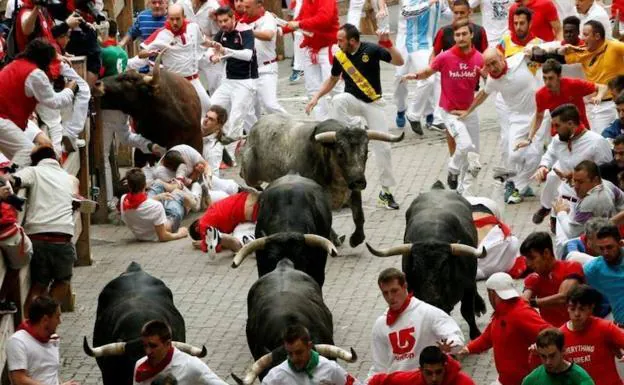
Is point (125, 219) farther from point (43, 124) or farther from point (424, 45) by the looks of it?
point (424, 45)

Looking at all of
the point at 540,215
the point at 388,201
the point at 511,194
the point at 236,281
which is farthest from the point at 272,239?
the point at 511,194

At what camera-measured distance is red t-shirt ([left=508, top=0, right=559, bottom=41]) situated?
77.0 feet

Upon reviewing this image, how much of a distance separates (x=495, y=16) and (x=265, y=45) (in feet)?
11.8

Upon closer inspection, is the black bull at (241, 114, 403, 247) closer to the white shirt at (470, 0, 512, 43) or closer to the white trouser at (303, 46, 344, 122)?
the white trouser at (303, 46, 344, 122)

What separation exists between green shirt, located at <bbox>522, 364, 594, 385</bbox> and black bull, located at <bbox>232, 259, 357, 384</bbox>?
1724 millimetres

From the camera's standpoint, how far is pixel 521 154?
A: 21.3 m

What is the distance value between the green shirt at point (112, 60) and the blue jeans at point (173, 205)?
176 centimetres

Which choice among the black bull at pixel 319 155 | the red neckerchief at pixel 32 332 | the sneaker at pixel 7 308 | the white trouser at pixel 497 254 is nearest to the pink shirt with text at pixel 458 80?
the black bull at pixel 319 155

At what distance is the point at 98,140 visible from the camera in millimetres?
22141

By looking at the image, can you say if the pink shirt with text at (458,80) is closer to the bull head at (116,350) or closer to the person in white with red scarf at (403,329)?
the person in white with red scarf at (403,329)

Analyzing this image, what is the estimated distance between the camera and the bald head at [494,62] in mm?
21156

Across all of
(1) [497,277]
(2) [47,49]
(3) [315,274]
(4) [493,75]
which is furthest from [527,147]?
(1) [497,277]

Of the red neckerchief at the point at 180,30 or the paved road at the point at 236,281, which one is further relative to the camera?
the red neckerchief at the point at 180,30

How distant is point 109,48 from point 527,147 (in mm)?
5283
